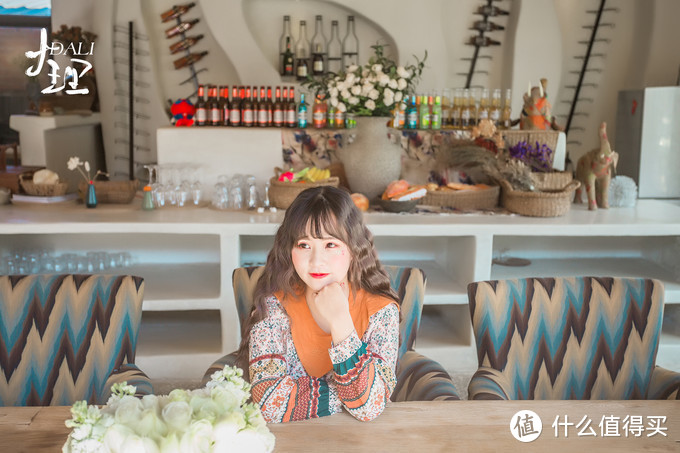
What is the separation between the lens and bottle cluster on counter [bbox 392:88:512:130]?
4102 mm

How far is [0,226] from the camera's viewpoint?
10.5ft

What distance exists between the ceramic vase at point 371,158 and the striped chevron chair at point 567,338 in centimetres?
175

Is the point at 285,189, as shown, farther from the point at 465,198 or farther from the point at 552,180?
the point at 552,180

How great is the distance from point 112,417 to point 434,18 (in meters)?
5.61

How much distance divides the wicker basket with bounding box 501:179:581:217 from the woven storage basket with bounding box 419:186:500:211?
0.54 ft

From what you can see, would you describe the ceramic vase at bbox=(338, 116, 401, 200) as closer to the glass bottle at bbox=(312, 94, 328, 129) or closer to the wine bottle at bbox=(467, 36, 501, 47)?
the glass bottle at bbox=(312, 94, 328, 129)

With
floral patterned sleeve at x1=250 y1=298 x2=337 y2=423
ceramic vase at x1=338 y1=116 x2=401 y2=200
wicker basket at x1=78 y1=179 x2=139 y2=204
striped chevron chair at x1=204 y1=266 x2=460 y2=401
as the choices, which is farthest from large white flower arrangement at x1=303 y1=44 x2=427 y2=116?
floral patterned sleeve at x1=250 y1=298 x2=337 y2=423

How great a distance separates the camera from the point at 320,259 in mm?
1551

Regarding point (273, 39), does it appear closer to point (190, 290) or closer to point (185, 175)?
point (185, 175)

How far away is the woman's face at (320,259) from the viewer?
154 cm

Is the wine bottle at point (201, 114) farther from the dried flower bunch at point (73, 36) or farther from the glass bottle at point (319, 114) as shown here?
the dried flower bunch at point (73, 36)

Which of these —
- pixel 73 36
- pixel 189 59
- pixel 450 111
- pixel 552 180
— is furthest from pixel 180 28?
pixel 552 180

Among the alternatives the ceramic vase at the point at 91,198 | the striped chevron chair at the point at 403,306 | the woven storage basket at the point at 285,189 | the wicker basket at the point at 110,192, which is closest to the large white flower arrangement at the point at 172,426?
the striped chevron chair at the point at 403,306

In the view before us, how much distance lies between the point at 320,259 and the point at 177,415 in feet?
2.18
